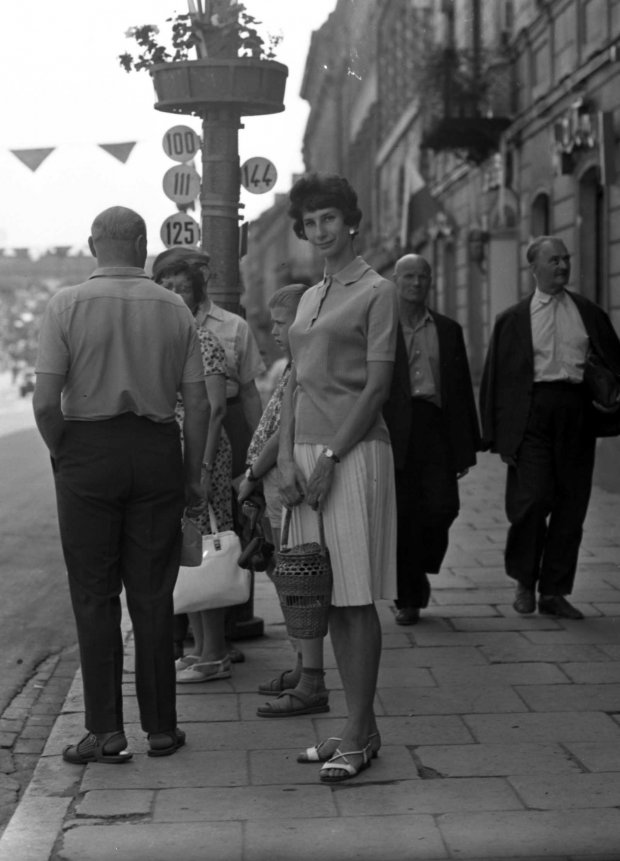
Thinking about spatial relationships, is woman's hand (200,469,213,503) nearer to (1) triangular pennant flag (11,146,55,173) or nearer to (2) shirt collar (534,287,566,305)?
(2) shirt collar (534,287,566,305)

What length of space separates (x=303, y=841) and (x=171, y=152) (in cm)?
1001

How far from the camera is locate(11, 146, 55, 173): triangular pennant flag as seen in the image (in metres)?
16.7

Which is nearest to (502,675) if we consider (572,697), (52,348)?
(572,697)

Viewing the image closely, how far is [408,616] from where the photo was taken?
7910 millimetres

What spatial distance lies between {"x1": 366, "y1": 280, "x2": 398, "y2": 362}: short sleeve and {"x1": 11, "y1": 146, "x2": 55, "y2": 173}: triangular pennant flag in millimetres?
12149

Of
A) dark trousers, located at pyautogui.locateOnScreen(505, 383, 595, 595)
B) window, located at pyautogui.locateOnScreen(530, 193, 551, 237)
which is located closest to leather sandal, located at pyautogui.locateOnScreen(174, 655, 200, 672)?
dark trousers, located at pyautogui.locateOnScreen(505, 383, 595, 595)

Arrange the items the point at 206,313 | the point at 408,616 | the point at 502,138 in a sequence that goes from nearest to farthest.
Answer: the point at 206,313, the point at 408,616, the point at 502,138

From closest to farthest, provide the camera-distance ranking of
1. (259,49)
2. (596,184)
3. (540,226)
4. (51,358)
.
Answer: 1. (51,358)
2. (259,49)
3. (596,184)
4. (540,226)

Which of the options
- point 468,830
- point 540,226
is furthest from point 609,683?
point 540,226

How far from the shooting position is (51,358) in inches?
205

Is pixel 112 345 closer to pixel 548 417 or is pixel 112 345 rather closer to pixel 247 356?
pixel 247 356

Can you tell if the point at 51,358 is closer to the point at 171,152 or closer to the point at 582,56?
the point at 171,152

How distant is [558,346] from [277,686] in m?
2.51

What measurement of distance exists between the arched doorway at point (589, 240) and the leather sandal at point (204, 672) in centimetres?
1126
